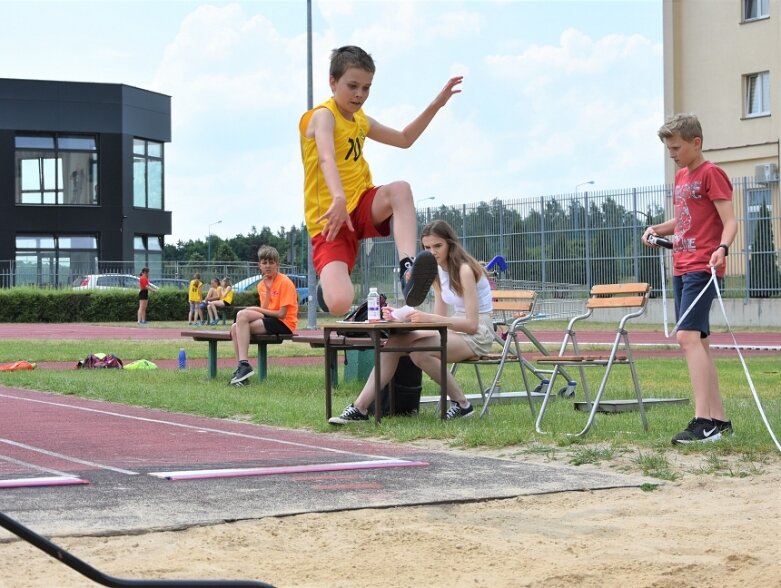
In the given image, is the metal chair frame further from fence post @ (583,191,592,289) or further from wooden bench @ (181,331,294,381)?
fence post @ (583,191,592,289)

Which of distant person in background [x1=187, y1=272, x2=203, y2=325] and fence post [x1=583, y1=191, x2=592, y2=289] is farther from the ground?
fence post [x1=583, y1=191, x2=592, y2=289]

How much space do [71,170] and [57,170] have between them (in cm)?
59

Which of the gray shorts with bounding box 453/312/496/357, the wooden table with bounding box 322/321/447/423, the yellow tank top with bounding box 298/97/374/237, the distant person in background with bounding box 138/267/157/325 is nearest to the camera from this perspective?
the yellow tank top with bounding box 298/97/374/237

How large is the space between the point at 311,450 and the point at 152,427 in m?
2.01

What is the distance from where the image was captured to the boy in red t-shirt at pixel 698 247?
25.6 ft

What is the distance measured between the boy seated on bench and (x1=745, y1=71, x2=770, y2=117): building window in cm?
2575

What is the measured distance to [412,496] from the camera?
19.3 ft

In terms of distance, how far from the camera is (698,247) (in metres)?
7.88

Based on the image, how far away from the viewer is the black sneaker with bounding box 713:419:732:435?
26.0 ft

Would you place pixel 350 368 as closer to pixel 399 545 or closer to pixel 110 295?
pixel 399 545

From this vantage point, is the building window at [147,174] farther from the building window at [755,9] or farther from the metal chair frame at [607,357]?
the metal chair frame at [607,357]

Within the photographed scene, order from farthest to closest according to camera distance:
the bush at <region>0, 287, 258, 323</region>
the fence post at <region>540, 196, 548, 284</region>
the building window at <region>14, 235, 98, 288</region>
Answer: the building window at <region>14, 235, 98, 288</region>
the bush at <region>0, 287, 258, 323</region>
the fence post at <region>540, 196, 548, 284</region>

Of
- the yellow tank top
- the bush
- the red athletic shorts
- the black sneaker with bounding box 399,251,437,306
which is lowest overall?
the bush

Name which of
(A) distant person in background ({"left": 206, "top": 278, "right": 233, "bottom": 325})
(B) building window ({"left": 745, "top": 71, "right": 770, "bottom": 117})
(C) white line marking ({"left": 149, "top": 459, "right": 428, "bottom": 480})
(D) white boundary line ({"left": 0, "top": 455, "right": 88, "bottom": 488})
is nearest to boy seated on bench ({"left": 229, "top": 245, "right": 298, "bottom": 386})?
(C) white line marking ({"left": 149, "top": 459, "right": 428, "bottom": 480})
